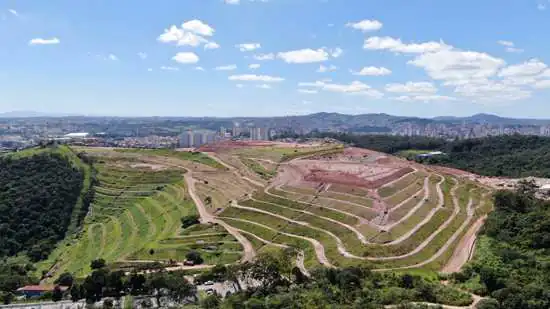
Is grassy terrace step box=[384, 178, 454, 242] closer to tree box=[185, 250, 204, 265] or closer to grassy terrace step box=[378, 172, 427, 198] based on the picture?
grassy terrace step box=[378, 172, 427, 198]

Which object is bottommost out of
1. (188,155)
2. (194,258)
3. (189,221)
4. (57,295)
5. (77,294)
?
(57,295)

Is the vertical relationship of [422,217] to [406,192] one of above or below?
below

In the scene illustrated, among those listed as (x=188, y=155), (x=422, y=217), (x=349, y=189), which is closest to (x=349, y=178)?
(x=349, y=189)

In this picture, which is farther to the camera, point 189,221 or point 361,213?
point 189,221

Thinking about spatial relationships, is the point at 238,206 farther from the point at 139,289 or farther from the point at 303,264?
the point at 139,289

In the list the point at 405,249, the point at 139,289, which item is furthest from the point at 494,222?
the point at 139,289

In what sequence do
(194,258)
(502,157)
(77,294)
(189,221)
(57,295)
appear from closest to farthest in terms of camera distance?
1. (77,294)
2. (57,295)
3. (194,258)
4. (189,221)
5. (502,157)

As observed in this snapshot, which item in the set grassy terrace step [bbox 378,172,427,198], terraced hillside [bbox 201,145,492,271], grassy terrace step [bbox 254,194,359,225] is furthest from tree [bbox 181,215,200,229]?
grassy terrace step [bbox 378,172,427,198]

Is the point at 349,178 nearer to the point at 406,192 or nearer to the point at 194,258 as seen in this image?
the point at 406,192
